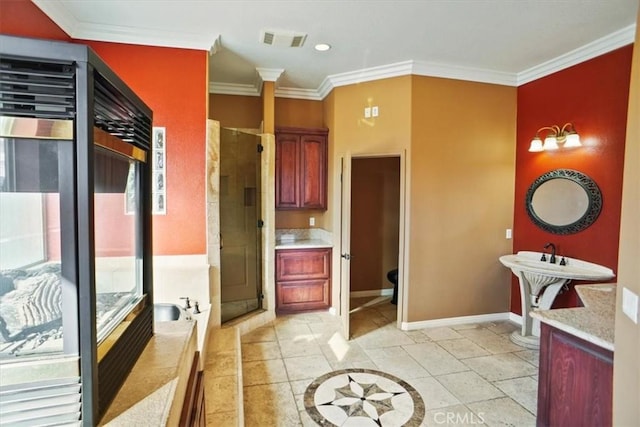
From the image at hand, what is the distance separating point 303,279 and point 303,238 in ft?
2.40

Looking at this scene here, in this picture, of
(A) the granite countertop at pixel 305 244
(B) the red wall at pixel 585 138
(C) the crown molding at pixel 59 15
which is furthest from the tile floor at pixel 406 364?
(C) the crown molding at pixel 59 15

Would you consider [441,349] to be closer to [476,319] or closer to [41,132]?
[476,319]

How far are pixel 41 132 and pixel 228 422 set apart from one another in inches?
68.9

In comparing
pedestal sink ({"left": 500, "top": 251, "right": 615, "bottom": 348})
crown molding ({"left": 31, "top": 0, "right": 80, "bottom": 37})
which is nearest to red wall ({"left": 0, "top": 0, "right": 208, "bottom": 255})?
crown molding ({"left": 31, "top": 0, "right": 80, "bottom": 37})

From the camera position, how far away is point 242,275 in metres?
3.94

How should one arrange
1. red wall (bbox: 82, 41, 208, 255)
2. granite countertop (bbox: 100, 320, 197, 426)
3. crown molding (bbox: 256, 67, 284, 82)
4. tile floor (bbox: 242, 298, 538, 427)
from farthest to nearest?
crown molding (bbox: 256, 67, 284, 82) → red wall (bbox: 82, 41, 208, 255) → tile floor (bbox: 242, 298, 538, 427) → granite countertop (bbox: 100, 320, 197, 426)

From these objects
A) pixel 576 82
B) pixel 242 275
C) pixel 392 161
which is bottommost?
pixel 242 275

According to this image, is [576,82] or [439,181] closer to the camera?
[576,82]

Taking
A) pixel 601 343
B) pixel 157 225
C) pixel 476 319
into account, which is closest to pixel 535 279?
pixel 476 319

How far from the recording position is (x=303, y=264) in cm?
429

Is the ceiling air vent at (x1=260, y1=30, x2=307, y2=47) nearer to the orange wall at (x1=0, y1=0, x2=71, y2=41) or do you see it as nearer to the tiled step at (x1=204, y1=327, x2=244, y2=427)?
the orange wall at (x1=0, y1=0, x2=71, y2=41)

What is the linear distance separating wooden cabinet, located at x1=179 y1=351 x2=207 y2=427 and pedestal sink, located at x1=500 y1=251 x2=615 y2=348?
3141 millimetres

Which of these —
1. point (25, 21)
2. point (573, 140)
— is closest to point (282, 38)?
point (25, 21)

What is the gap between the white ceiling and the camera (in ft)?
8.73
